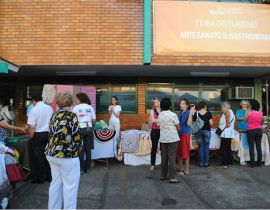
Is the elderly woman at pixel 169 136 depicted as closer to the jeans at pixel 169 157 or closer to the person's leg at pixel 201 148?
the jeans at pixel 169 157

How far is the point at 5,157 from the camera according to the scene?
18.2 ft

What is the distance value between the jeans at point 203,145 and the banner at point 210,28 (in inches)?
92.3

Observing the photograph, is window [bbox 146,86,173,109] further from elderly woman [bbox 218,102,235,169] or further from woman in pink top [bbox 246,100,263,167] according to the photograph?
woman in pink top [bbox 246,100,263,167]

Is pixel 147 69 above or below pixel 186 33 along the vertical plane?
below

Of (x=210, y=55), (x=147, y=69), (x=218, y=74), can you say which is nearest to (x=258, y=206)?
(x=210, y=55)

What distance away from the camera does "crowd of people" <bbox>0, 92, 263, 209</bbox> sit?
14.2 feet

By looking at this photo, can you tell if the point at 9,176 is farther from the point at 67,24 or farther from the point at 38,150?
the point at 67,24

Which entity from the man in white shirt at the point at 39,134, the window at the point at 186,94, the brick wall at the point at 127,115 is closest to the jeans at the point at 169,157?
the man in white shirt at the point at 39,134

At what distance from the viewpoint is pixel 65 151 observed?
4.24 metres

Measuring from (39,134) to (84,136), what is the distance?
1267 mm

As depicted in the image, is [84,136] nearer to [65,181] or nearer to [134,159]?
[134,159]

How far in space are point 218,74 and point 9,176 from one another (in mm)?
7615

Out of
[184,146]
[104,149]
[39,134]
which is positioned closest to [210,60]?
[184,146]

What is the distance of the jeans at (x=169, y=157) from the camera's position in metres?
6.79
